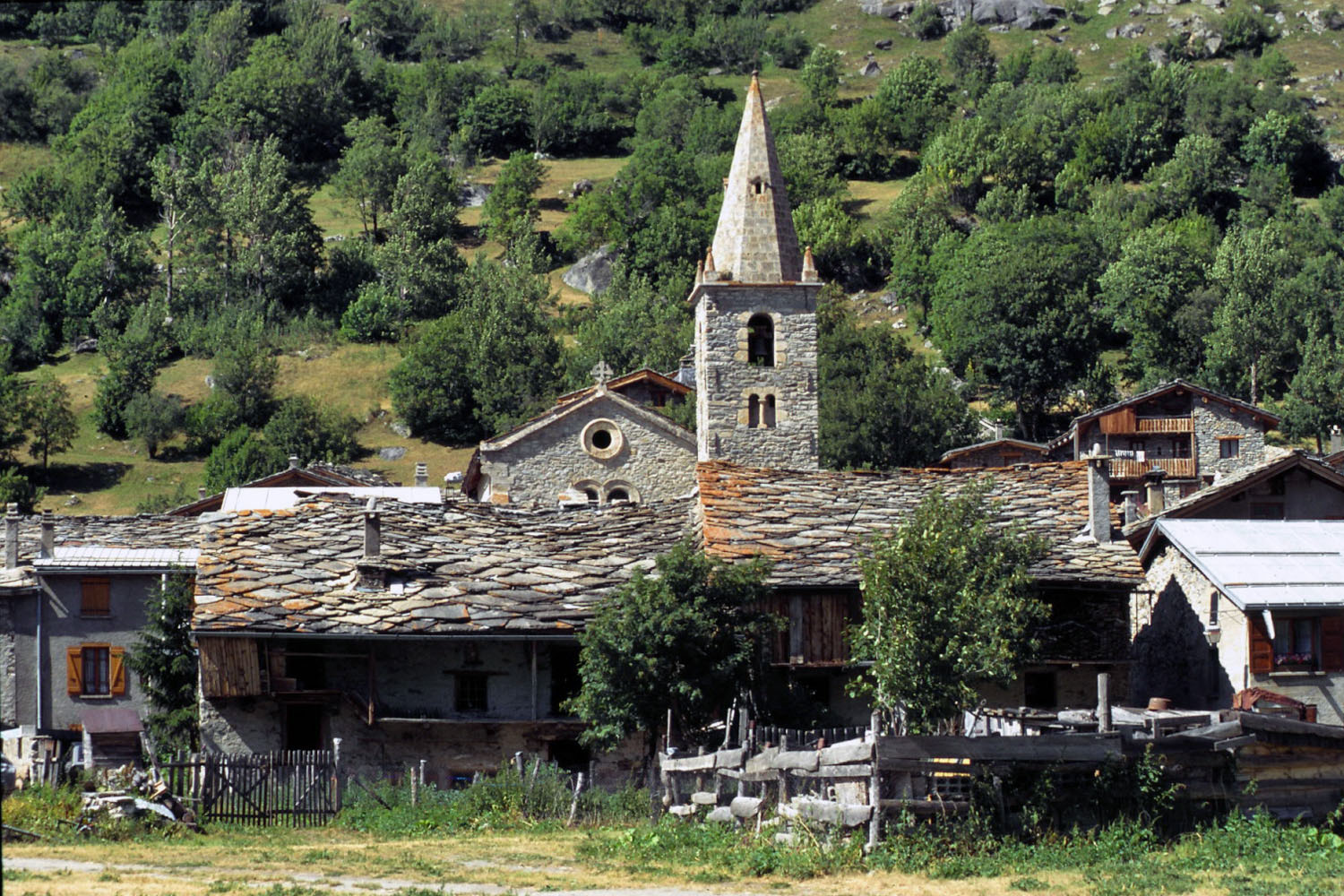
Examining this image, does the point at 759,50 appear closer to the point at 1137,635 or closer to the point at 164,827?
the point at 1137,635

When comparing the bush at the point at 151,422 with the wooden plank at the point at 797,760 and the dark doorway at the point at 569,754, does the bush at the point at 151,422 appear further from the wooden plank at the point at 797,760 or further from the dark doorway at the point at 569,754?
the wooden plank at the point at 797,760

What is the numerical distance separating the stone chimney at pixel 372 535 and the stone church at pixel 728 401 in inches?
480

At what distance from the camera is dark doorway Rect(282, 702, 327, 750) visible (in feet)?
121

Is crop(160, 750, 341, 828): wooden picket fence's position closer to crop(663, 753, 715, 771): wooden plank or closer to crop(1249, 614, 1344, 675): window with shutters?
crop(663, 753, 715, 771): wooden plank

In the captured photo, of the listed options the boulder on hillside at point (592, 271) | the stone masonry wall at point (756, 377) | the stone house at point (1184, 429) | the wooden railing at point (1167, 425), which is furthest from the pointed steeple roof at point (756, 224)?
the boulder on hillside at point (592, 271)


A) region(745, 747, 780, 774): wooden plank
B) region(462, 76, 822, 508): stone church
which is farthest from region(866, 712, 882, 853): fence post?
region(462, 76, 822, 508): stone church

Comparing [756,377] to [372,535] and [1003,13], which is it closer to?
[372,535]

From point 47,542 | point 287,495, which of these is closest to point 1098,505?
point 47,542

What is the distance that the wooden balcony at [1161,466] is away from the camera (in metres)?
78.3

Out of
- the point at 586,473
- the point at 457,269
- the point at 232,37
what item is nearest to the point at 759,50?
the point at 232,37

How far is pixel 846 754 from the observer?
26.3 m

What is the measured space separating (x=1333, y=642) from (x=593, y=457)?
23.9 meters

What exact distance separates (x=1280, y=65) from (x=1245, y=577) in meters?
127

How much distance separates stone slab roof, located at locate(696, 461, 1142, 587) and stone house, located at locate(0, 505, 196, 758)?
1142 cm
